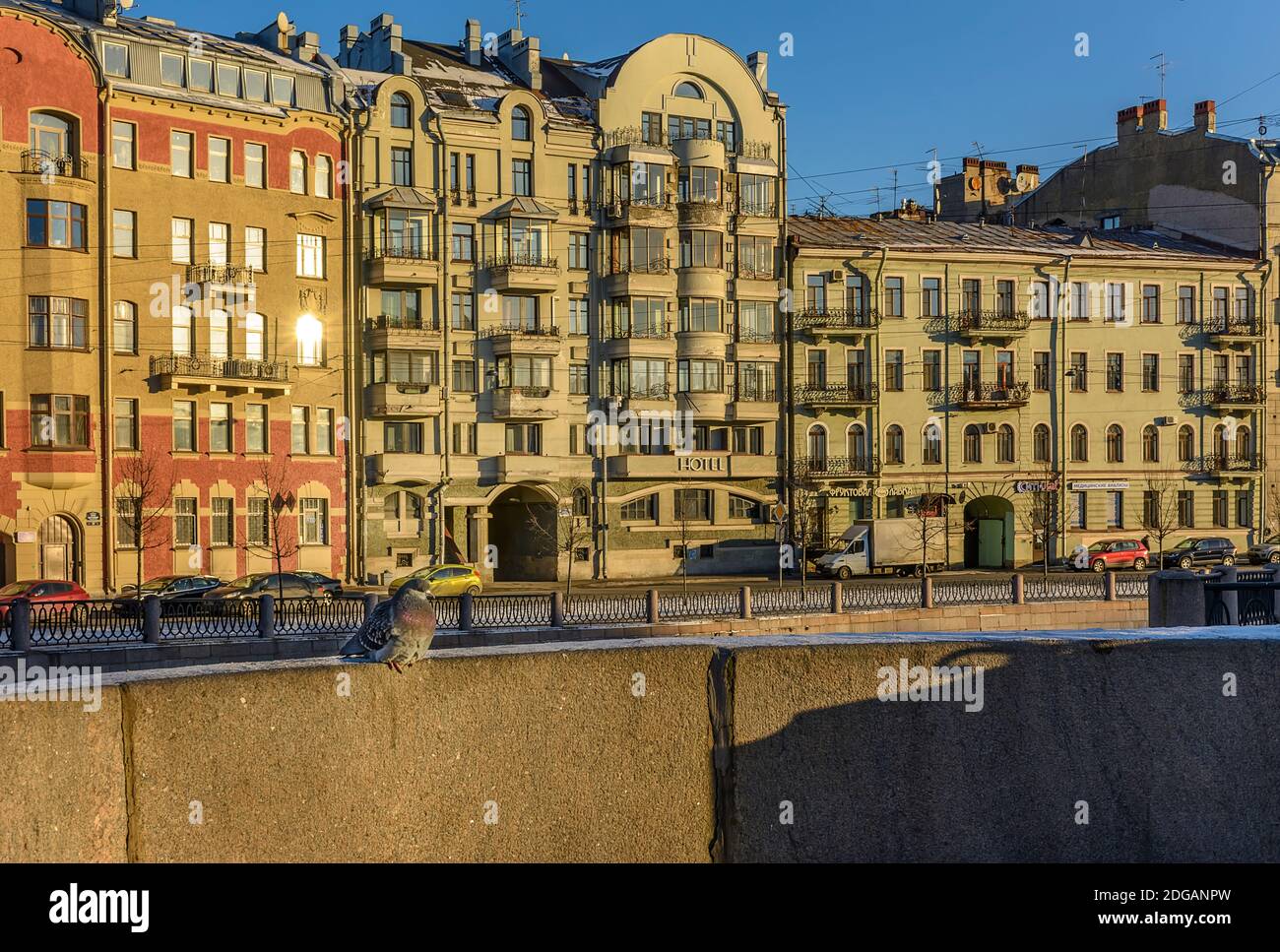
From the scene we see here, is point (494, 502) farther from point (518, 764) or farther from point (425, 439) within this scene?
point (518, 764)

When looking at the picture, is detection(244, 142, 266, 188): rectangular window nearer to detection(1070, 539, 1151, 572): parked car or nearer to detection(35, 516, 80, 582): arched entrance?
detection(35, 516, 80, 582): arched entrance

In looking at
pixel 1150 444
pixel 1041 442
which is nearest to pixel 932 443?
pixel 1041 442

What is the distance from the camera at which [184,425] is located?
40562 mm

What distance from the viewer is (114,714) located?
531cm

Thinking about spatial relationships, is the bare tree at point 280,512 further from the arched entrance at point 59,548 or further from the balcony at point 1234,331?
the balcony at point 1234,331

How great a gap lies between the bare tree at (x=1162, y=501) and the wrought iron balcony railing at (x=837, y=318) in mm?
12103

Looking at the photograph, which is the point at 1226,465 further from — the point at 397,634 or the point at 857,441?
the point at 397,634

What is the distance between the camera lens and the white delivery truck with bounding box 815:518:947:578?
45406 millimetres

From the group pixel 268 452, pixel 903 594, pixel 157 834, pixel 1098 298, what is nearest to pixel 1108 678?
pixel 157 834

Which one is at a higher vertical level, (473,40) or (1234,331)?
(473,40)

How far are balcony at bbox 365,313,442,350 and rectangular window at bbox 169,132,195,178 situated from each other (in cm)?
668

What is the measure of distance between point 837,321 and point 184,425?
852 inches

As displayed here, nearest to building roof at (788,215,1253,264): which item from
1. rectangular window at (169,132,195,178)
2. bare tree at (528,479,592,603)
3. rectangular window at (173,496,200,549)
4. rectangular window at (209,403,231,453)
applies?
bare tree at (528,479,592,603)

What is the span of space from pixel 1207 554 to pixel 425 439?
1009 inches
